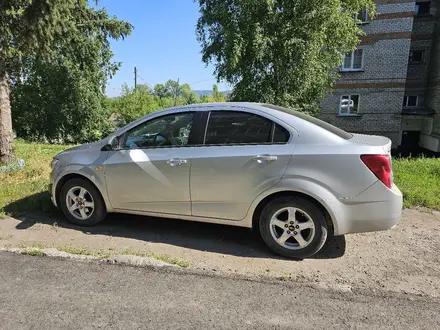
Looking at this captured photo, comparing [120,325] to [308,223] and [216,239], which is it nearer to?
[216,239]

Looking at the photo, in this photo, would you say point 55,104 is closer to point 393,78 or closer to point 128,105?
point 128,105

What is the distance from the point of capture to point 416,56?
23969mm

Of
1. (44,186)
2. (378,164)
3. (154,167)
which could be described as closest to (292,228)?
(378,164)

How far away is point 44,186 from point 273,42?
9.62 m

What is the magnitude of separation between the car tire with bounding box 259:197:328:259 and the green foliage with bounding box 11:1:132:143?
15.8m

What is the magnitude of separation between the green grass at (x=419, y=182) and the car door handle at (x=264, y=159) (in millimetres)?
2950

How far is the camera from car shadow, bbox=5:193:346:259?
3.73 meters

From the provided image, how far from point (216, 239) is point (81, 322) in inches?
72.8

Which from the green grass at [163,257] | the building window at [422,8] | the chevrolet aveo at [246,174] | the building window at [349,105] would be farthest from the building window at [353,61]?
the green grass at [163,257]

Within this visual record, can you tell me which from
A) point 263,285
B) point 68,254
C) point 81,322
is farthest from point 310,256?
point 68,254

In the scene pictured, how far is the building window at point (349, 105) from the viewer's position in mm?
22547

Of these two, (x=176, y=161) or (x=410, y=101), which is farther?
(x=410, y=101)

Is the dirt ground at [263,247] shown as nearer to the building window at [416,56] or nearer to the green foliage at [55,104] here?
the green foliage at [55,104]

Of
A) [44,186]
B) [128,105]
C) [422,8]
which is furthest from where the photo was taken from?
[128,105]
